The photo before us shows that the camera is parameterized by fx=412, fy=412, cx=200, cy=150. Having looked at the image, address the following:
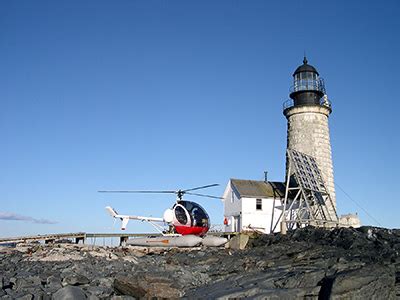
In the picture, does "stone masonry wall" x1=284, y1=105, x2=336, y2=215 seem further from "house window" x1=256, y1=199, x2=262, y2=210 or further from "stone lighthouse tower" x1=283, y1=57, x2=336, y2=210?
"house window" x1=256, y1=199, x2=262, y2=210

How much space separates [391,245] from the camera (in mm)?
16453

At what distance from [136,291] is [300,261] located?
6557mm

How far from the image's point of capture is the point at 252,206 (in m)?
35.9

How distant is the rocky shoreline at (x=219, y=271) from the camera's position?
1012 cm

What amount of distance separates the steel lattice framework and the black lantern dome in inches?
223

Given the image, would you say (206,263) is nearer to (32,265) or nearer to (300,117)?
(32,265)

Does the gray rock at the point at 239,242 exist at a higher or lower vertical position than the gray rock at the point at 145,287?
higher

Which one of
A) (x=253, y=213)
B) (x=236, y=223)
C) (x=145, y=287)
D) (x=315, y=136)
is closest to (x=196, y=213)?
(x=253, y=213)

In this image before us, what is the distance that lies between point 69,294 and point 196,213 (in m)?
16.1

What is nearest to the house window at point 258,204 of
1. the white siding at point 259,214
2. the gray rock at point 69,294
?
the white siding at point 259,214

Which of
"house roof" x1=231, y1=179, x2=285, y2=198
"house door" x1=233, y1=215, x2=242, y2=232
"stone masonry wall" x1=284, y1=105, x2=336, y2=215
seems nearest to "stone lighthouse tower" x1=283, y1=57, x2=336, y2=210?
"stone masonry wall" x1=284, y1=105, x2=336, y2=215

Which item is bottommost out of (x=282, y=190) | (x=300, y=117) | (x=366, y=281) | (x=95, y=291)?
→ (x=95, y=291)

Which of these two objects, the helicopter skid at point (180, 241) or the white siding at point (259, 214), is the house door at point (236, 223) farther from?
the helicopter skid at point (180, 241)

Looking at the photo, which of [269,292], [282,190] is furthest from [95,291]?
[282,190]
